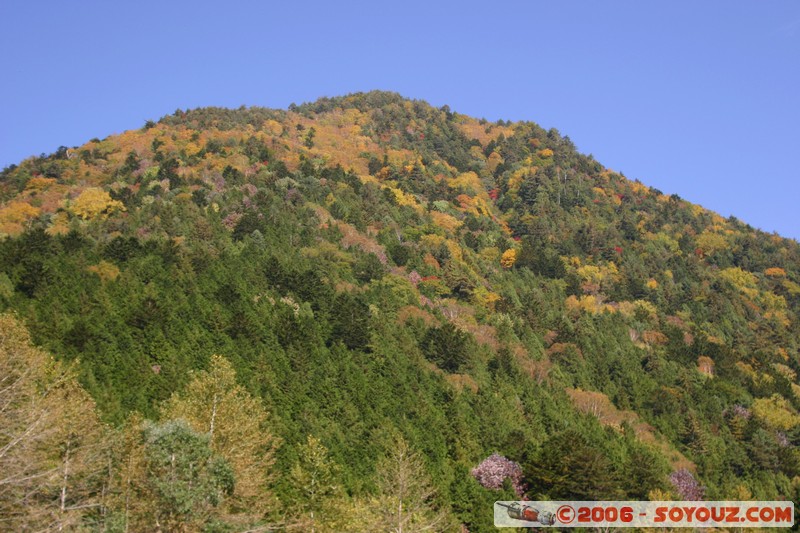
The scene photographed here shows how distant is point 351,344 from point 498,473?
20.1 metres

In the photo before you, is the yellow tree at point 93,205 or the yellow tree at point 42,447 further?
the yellow tree at point 93,205

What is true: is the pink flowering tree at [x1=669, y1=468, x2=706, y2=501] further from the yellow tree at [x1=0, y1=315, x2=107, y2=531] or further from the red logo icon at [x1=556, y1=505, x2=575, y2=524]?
the yellow tree at [x1=0, y1=315, x2=107, y2=531]

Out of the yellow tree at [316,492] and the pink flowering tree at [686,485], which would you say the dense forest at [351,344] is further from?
the pink flowering tree at [686,485]

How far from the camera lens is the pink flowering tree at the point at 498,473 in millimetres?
51750

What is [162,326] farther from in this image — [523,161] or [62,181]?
[523,161]

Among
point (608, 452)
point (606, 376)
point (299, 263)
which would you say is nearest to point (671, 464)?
point (608, 452)

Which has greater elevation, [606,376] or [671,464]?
[606,376]

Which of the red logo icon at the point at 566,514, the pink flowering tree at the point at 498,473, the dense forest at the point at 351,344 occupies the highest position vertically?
the dense forest at the point at 351,344

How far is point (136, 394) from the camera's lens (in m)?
47.3

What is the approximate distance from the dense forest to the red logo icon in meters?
0.86

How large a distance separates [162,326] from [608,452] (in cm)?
3848

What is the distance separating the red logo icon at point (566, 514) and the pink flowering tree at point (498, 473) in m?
3.28

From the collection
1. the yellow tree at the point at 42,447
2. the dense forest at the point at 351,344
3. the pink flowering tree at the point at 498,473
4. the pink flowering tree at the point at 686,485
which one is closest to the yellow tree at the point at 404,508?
the dense forest at the point at 351,344

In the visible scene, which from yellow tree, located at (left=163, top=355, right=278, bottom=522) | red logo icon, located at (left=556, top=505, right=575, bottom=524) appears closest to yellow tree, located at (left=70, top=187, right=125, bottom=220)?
yellow tree, located at (left=163, top=355, right=278, bottom=522)
